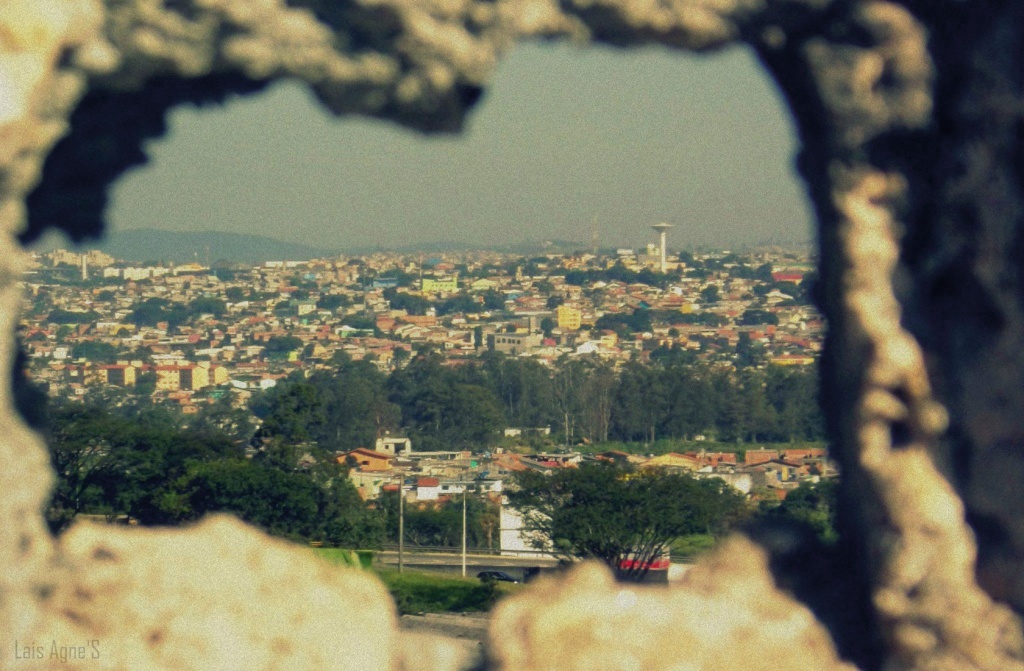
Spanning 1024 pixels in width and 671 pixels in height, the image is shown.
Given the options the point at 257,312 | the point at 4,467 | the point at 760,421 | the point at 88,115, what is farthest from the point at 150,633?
the point at 257,312

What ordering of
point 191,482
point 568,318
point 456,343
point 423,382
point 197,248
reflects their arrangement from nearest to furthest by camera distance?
point 191,482, point 423,382, point 456,343, point 568,318, point 197,248

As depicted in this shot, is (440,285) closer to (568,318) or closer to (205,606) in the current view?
(568,318)

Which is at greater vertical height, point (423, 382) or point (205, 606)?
point (205, 606)

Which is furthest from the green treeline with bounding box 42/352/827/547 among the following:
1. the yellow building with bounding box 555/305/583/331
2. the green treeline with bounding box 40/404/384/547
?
the yellow building with bounding box 555/305/583/331

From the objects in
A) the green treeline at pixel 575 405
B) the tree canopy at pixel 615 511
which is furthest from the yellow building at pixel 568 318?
the tree canopy at pixel 615 511

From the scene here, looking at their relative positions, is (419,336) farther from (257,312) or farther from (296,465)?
(296,465)

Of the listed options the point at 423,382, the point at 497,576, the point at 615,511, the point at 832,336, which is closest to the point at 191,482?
the point at 497,576

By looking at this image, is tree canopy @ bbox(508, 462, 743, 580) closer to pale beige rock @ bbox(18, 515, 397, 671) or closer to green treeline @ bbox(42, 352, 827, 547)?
green treeline @ bbox(42, 352, 827, 547)
